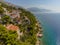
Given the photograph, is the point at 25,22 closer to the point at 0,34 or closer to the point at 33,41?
the point at 33,41

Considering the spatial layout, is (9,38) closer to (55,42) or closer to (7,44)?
(7,44)

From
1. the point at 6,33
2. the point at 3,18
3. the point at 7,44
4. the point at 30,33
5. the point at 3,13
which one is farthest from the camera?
the point at 30,33

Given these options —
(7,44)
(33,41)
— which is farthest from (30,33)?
(7,44)

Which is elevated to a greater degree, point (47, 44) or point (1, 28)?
point (1, 28)

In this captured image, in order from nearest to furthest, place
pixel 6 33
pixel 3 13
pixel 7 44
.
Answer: pixel 7 44, pixel 6 33, pixel 3 13

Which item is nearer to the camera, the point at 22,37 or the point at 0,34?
the point at 0,34

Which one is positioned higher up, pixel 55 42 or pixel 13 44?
pixel 13 44

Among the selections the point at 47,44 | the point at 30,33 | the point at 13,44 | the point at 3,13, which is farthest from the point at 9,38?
the point at 47,44

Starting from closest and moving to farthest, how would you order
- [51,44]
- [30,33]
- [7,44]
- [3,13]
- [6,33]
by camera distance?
[7,44]
[6,33]
[3,13]
[30,33]
[51,44]

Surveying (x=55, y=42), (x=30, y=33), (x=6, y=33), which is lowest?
(x=55, y=42)
